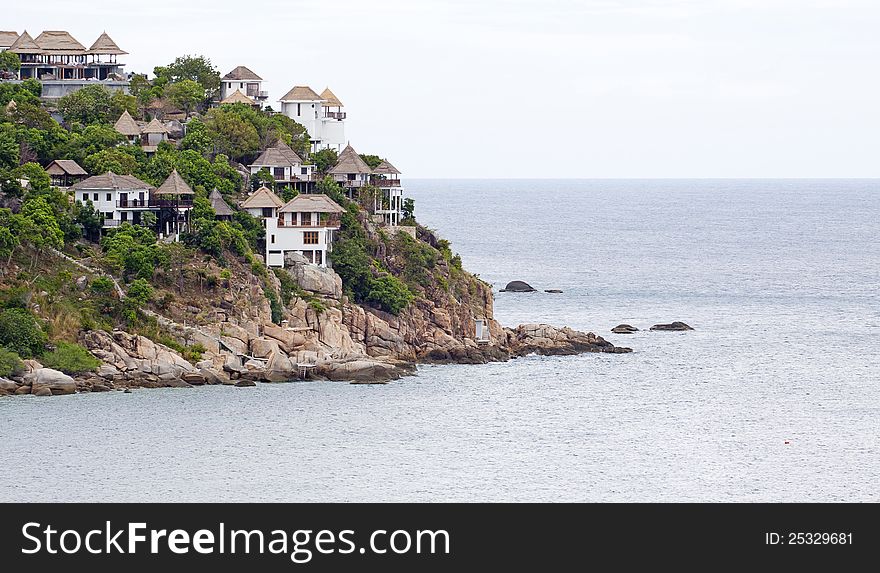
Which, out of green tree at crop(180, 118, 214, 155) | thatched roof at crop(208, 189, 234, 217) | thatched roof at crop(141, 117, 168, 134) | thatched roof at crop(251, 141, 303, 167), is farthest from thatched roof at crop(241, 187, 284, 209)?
thatched roof at crop(141, 117, 168, 134)

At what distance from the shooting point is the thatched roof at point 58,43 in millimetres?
92000

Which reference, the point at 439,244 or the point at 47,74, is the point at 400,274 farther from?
the point at 47,74

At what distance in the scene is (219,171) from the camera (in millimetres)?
76625

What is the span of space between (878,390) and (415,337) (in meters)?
19.1

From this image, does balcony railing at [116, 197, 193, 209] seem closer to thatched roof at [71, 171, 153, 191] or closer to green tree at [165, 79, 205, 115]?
thatched roof at [71, 171, 153, 191]

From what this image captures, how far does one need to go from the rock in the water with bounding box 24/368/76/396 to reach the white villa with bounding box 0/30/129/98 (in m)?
33.1

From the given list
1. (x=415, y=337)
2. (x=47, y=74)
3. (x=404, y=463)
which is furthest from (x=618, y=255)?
(x=404, y=463)

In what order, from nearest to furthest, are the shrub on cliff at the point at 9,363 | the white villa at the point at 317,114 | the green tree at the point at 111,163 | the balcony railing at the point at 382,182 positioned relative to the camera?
the shrub on cliff at the point at 9,363
the green tree at the point at 111,163
the balcony railing at the point at 382,182
the white villa at the point at 317,114

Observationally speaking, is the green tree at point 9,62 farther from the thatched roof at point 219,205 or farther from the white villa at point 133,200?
the thatched roof at point 219,205

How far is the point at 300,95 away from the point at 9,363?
31109mm

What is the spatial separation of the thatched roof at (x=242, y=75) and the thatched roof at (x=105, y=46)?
22.7ft

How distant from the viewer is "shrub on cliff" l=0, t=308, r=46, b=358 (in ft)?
201

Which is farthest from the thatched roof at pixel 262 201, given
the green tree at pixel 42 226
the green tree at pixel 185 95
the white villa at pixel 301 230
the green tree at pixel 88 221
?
the green tree at pixel 185 95

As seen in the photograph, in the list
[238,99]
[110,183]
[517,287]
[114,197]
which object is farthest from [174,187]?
[517,287]
